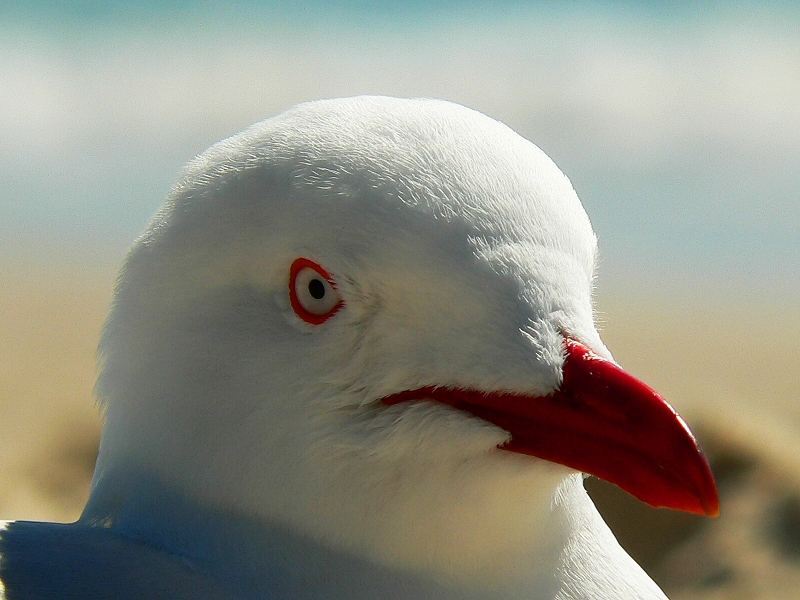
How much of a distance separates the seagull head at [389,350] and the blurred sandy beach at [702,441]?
0.58 meters

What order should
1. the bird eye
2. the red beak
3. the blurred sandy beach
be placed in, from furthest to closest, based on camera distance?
the blurred sandy beach
the bird eye
the red beak

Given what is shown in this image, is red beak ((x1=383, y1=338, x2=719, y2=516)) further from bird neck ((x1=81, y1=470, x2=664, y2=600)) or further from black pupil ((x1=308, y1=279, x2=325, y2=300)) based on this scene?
black pupil ((x1=308, y1=279, x2=325, y2=300))

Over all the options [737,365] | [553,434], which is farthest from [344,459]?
[737,365]

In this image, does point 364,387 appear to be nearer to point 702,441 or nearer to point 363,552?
point 363,552

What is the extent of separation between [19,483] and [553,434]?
4.15m

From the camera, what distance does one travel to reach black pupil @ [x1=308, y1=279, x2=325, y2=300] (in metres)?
2.08

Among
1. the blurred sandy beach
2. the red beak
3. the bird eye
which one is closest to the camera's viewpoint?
the red beak

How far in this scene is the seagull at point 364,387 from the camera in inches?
77.5

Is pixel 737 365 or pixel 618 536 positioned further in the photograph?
pixel 737 365

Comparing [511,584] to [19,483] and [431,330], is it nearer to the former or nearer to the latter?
[431,330]

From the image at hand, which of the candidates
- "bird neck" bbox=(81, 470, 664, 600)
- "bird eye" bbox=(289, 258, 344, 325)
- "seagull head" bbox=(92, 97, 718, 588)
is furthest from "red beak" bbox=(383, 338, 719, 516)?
"bird eye" bbox=(289, 258, 344, 325)

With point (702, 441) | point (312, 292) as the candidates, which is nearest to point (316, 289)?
point (312, 292)

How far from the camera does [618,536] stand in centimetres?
498

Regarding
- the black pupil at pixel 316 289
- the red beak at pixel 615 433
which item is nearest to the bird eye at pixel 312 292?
the black pupil at pixel 316 289
